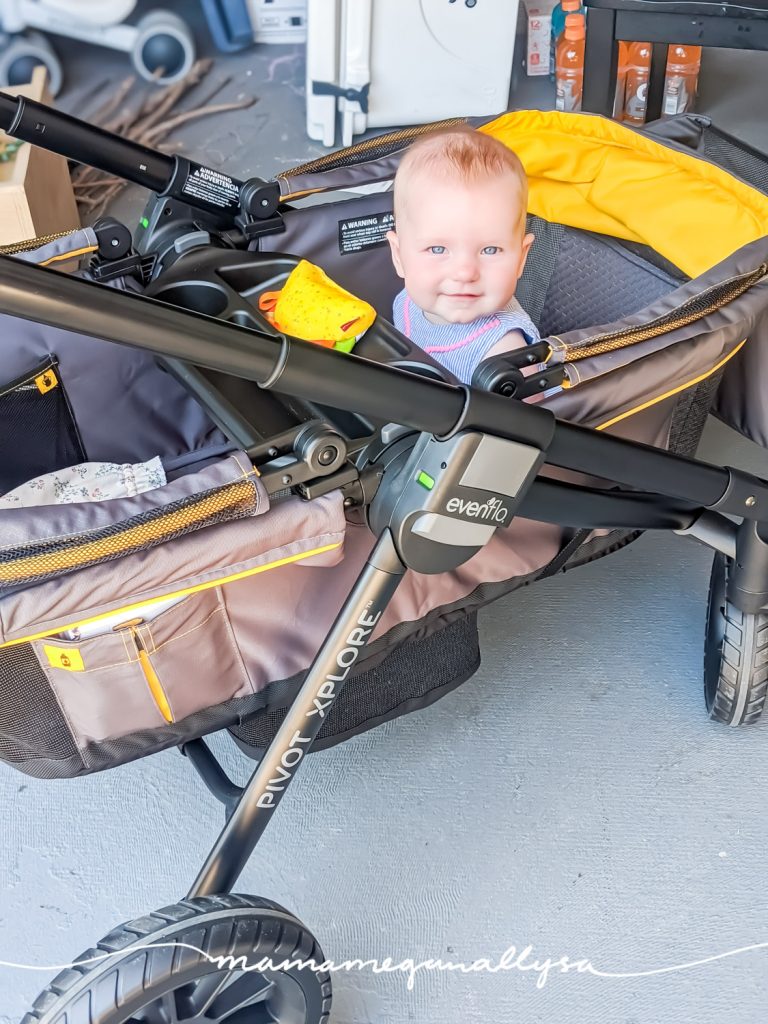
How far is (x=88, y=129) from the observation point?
1.23m

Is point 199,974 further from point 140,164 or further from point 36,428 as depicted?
point 140,164

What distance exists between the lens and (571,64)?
2729 mm

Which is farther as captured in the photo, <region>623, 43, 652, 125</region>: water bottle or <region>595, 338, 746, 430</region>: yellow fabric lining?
<region>623, 43, 652, 125</region>: water bottle

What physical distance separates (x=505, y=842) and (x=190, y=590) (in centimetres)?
56

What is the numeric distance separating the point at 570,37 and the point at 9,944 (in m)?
2.34

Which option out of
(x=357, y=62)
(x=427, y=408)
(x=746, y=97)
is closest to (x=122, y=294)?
(x=427, y=408)

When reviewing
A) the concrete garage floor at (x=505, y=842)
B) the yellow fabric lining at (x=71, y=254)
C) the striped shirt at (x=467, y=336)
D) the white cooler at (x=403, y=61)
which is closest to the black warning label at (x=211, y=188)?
the yellow fabric lining at (x=71, y=254)

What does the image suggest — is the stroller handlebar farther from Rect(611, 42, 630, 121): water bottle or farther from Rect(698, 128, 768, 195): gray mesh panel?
Rect(611, 42, 630, 121): water bottle

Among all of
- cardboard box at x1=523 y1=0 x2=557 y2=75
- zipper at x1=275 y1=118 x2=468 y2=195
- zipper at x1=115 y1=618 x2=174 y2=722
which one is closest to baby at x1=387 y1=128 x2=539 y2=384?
zipper at x1=275 y1=118 x2=468 y2=195

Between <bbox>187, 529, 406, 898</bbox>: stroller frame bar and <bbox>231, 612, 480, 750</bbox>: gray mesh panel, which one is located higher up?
<bbox>187, 529, 406, 898</bbox>: stroller frame bar

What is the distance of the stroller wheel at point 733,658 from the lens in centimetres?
130

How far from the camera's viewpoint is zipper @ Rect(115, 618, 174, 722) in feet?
3.12

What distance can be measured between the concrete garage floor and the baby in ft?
1.40

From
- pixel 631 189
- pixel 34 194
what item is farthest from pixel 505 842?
pixel 34 194
